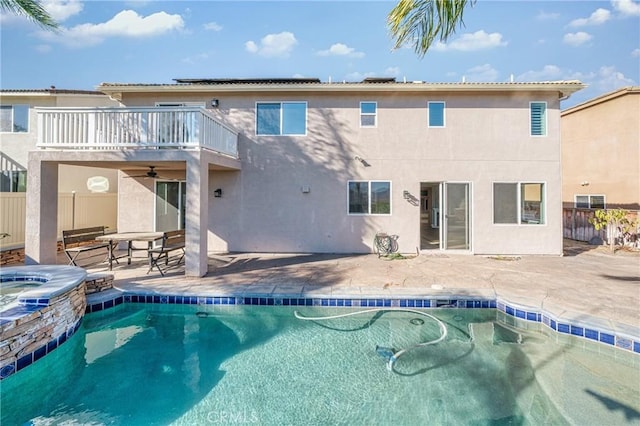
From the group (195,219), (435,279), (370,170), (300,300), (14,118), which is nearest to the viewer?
(300,300)

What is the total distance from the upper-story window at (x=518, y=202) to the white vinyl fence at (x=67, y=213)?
1579 cm

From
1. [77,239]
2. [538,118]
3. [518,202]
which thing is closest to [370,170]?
[518,202]

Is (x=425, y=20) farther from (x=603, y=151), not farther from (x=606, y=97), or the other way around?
(x=603, y=151)

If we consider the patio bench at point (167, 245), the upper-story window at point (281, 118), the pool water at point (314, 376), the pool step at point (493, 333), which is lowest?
the pool water at point (314, 376)

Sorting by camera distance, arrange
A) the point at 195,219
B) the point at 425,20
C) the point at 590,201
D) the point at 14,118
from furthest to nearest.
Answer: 1. the point at 590,201
2. the point at 14,118
3. the point at 195,219
4. the point at 425,20

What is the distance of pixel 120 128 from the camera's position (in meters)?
8.29

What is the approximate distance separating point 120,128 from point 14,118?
507 inches

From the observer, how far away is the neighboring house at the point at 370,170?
11227 millimetres

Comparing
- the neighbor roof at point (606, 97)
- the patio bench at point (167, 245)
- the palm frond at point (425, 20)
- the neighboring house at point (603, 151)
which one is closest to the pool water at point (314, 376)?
the patio bench at point (167, 245)

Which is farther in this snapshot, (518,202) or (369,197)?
(369,197)

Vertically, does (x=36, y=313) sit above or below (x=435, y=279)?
above

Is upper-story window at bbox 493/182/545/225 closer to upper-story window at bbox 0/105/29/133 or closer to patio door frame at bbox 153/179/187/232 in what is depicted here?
patio door frame at bbox 153/179/187/232

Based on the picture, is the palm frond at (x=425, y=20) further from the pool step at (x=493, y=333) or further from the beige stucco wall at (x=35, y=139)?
the beige stucco wall at (x=35, y=139)

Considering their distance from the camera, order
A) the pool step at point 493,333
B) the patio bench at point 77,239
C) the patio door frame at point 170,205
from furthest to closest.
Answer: the patio door frame at point 170,205, the patio bench at point 77,239, the pool step at point 493,333
